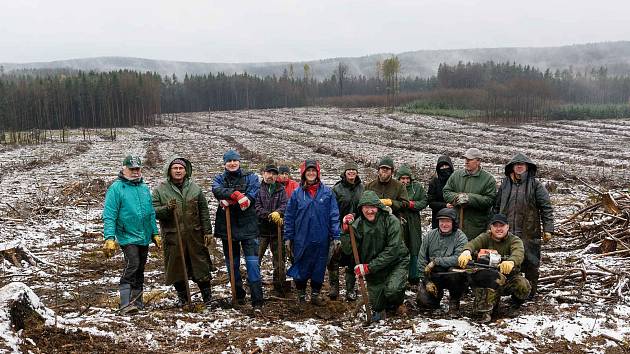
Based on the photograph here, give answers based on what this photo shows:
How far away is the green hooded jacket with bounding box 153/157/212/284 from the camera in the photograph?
6871 millimetres

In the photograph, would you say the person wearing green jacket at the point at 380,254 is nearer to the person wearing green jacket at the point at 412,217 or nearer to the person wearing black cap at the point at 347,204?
the person wearing black cap at the point at 347,204

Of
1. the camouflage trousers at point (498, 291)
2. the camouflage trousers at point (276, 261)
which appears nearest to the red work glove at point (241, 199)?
the camouflage trousers at point (276, 261)

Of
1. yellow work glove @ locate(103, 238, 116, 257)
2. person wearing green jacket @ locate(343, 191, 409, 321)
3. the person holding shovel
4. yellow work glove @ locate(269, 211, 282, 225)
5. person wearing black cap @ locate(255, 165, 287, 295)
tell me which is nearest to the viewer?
yellow work glove @ locate(103, 238, 116, 257)

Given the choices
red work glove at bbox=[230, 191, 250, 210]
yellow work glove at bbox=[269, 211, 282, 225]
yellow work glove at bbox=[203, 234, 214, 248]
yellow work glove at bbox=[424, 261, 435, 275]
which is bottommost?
yellow work glove at bbox=[424, 261, 435, 275]

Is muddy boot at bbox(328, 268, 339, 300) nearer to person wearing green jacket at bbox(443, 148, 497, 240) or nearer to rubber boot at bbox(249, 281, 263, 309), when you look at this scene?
rubber boot at bbox(249, 281, 263, 309)

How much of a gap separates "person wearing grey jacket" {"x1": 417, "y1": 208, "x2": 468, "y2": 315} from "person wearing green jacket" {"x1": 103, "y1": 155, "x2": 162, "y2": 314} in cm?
360

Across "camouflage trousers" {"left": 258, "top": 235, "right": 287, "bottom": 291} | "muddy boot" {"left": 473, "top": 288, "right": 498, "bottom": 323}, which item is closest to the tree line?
"camouflage trousers" {"left": 258, "top": 235, "right": 287, "bottom": 291}

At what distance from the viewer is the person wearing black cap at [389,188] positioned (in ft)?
25.0

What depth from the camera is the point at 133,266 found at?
668 centimetres

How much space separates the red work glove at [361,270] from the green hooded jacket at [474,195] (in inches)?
71.8

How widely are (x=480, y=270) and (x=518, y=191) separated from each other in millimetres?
1441

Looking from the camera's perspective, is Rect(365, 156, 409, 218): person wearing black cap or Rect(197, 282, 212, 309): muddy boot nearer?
Rect(197, 282, 212, 309): muddy boot

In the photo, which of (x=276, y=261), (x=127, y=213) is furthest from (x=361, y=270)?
(x=127, y=213)

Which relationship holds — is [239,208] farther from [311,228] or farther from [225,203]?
[311,228]
